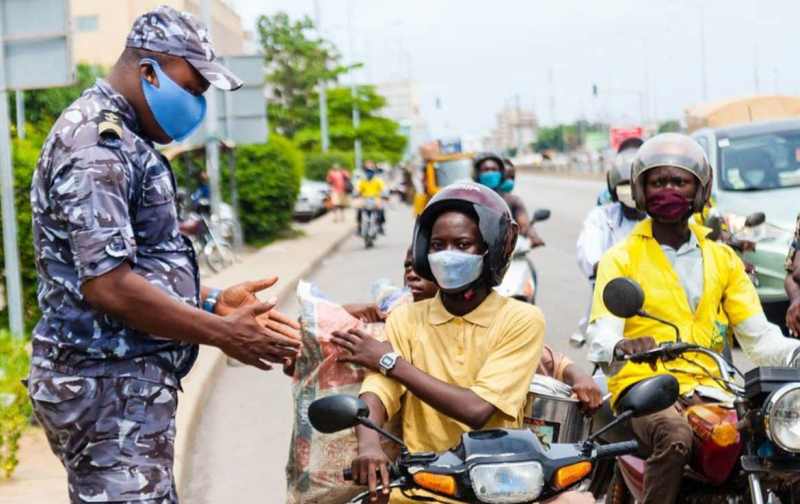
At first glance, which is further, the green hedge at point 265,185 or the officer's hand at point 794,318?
the green hedge at point 265,185

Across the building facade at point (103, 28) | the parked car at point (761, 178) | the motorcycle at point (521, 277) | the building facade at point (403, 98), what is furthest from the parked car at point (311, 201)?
the building facade at point (403, 98)

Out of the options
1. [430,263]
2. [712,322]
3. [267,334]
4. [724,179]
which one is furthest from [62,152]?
[724,179]

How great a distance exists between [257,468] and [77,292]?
15.9ft

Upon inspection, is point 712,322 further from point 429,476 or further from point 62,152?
point 62,152

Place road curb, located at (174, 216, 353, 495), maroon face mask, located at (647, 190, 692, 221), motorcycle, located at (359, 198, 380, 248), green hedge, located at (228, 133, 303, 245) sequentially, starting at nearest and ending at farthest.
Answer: maroon face mask, located at (647, 190, 692, 221), road curb, located at (174, 216, 353, 495), green hedge, located at (228, 133, 303, 245), motorcycle, located at (359, 198, 380, 248)

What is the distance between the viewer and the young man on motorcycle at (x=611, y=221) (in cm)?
832

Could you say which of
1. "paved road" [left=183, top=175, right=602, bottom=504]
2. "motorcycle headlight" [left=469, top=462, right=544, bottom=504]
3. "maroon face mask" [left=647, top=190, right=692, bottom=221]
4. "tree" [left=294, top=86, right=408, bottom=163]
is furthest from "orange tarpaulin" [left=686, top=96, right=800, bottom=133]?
"tree" [left=294, top=86, right=408, bottom=163]

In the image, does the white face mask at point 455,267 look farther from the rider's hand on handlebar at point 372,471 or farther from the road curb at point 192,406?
the road curb at point 192,406

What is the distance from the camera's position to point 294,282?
65.4 feet

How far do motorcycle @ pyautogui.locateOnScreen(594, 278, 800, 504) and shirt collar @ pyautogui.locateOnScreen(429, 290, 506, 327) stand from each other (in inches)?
12.9

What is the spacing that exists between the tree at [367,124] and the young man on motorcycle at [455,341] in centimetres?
6575

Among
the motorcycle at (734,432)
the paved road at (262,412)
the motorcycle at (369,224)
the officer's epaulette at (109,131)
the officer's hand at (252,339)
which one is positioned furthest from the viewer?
the motorcycle at (369,224)

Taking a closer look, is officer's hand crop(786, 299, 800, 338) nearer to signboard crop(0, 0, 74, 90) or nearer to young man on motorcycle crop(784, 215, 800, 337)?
young man on motorcycle crop(784, 215, 800, 337)

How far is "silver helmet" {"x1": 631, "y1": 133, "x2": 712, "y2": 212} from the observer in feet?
16.7
